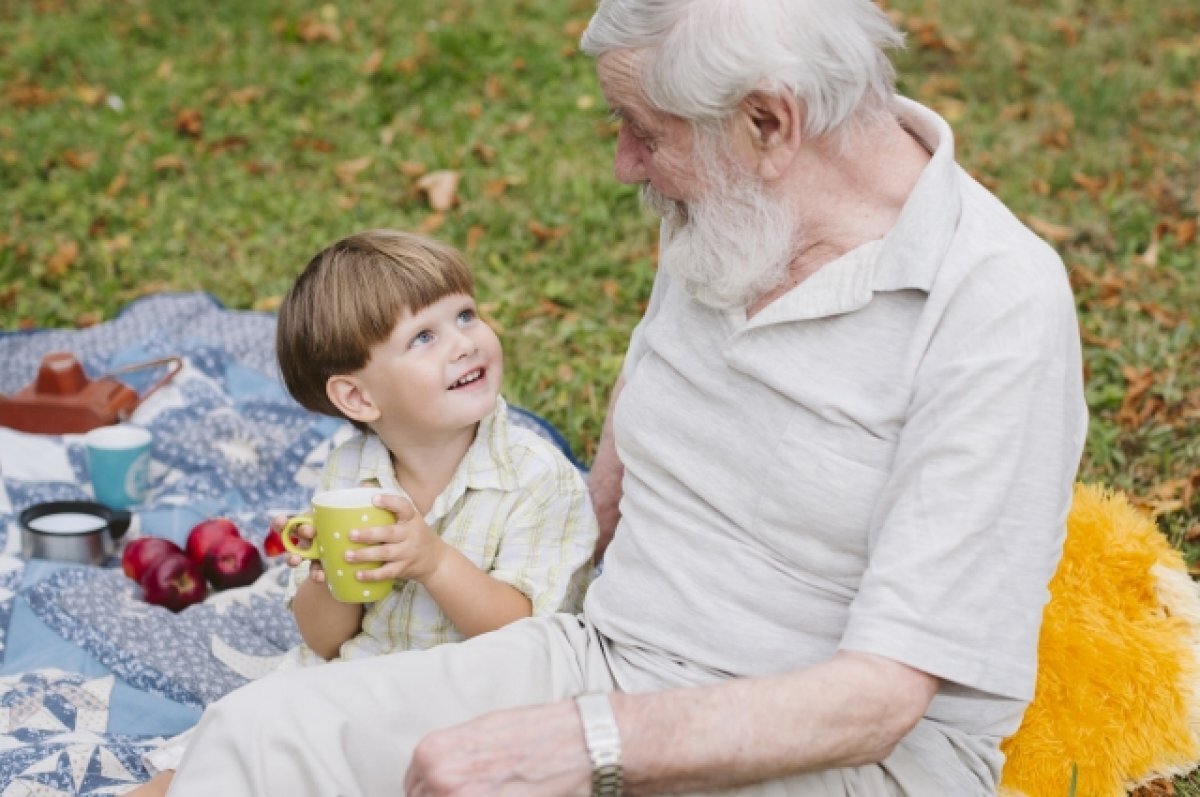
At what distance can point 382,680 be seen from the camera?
8.19 ft

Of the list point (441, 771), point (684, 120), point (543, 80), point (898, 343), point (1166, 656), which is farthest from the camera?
point (543, 80)

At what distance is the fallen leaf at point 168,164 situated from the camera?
7.22 m

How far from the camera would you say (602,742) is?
2.13m

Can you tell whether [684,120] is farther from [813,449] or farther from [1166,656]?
[1166,656]

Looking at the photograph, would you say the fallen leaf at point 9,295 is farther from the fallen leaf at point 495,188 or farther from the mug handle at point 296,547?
the mug handle at point 296,547

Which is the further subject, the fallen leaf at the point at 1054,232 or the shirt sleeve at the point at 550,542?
the fallen leaf at the point at 1054,232

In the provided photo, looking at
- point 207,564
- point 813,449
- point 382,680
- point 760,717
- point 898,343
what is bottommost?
point 207,564

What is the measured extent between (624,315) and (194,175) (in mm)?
2841

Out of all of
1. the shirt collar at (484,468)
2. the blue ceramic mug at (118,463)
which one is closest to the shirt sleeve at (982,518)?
the shirt collar at (484,468)

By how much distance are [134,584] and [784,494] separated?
231 cm

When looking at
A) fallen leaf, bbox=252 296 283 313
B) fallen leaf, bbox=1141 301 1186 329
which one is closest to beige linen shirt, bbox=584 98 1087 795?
fallen leaf, bbox=1141 301 1186 329

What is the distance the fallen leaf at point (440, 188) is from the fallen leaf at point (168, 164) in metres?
1.42

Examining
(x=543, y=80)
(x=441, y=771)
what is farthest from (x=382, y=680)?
(x=543, y=80)

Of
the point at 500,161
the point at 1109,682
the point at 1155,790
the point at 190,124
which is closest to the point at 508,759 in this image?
the point at 1109,682
